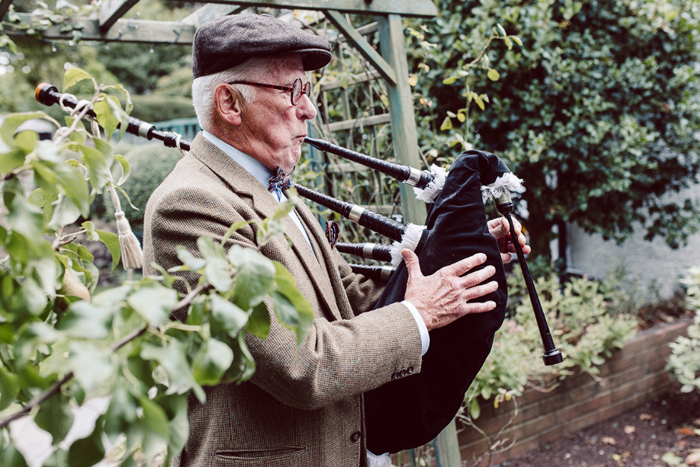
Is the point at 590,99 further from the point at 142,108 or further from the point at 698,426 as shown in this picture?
the point at 142,108

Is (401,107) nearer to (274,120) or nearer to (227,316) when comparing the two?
(274,120)

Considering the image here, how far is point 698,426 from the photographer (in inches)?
150

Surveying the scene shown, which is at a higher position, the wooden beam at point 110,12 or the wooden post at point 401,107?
the wooden beam at point 110,12

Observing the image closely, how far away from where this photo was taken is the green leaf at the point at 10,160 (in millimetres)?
629

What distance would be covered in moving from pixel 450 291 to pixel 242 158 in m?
0.76

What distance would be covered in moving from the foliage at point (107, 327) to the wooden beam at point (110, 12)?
2.24 meters

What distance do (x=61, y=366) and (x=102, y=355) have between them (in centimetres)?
8

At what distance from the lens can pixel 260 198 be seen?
4.94 feet

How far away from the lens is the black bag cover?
1517mm

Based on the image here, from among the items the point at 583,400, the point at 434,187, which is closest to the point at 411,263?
the point at 434,187

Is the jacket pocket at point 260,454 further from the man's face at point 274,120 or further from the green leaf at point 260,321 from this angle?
the man's face at point 274,120

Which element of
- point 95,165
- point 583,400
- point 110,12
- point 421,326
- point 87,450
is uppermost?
point 110,12

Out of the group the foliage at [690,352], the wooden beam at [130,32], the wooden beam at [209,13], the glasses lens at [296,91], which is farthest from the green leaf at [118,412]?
the foliage at [690,352]

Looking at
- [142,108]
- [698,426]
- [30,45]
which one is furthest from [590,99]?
[30,45]
